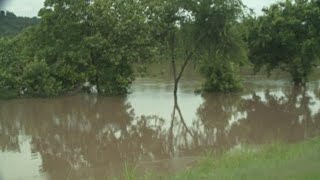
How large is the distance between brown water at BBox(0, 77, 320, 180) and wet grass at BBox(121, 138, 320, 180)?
1.53 meters

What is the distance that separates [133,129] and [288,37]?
717 inches

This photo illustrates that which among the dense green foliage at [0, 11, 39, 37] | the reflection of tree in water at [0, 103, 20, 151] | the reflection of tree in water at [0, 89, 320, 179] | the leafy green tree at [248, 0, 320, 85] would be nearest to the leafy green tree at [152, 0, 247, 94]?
the reflection of tree in water at [0, 89, 320, 179]

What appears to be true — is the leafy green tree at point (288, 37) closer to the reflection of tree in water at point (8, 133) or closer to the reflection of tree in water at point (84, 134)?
the reflection of tree in water at point (84, 134)

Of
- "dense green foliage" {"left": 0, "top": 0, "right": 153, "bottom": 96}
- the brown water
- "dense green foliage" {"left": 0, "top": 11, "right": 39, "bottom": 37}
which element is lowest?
the brown water

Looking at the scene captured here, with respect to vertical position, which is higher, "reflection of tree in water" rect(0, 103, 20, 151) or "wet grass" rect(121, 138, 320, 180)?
"wet grass" rect(121, 138, 320, 180)

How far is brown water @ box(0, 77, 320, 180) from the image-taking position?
13797mm

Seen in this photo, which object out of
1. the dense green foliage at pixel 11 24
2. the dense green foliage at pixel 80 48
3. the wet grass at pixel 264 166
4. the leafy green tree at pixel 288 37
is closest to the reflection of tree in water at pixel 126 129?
the dense green foliage at pixel 80 48

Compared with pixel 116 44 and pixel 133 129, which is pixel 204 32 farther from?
pixel 133 129

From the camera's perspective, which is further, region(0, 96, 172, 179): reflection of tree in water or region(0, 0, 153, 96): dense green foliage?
region(0, 0, 153, 96): dense green foliage

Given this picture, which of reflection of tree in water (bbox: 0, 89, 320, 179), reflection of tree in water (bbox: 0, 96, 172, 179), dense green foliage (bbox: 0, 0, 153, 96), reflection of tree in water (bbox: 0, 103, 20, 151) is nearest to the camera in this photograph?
reflection of tree in water (bbox: 0, 96, 172, 179)

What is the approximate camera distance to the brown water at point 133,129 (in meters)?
13.8

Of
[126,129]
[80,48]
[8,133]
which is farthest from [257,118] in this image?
[80,48]

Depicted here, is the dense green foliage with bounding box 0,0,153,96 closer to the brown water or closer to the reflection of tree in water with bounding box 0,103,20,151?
the brown water

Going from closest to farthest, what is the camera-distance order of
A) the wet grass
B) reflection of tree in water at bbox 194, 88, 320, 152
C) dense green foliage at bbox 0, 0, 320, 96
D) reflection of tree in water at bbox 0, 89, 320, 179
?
the wet grass < reflection of tree in water at bbox 0, 89, 320, 179 < reflection of tree in water at bbox 194, 88, 320, 152 < dense green foliage at bbox 0, 0, 320, 96
